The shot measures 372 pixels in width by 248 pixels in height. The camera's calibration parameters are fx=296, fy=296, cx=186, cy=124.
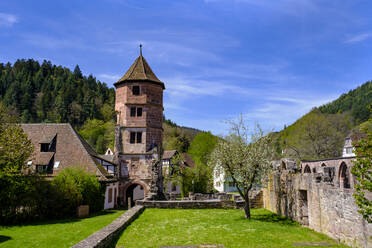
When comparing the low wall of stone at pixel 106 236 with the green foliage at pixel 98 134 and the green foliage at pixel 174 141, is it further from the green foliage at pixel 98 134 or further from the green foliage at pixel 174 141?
the green foliage at pixel 98 134

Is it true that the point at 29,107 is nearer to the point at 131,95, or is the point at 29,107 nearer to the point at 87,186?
the point at 131,95

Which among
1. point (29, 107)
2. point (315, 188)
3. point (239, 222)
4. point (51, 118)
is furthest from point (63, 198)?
point (29, 107)

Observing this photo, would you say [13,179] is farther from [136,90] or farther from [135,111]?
[136,90]

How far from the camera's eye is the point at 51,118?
90438mm

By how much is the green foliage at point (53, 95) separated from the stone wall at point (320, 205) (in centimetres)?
8353

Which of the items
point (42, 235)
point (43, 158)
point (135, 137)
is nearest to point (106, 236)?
point (42, 235)

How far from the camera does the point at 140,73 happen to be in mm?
31844

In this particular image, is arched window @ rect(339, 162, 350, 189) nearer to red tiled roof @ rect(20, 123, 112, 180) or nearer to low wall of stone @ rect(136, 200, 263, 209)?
low wall of stone @ rect(136, 200, 263, 209)

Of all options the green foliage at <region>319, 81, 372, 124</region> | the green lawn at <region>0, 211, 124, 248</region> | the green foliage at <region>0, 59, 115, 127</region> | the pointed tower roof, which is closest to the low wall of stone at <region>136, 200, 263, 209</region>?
the green lawn at <region>0, 211, 124, 248</region>

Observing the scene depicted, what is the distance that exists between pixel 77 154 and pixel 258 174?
1752cm

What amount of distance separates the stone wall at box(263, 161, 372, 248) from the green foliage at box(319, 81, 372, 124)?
51.0 metres

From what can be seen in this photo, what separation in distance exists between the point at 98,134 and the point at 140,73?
5574 centimetres

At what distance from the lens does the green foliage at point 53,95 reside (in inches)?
3671

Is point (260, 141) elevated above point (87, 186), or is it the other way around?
point (260, 141)
